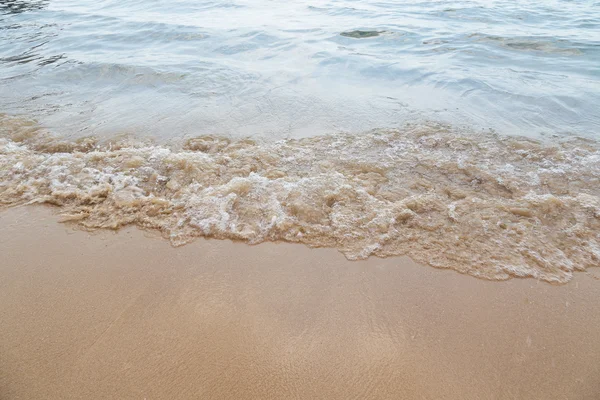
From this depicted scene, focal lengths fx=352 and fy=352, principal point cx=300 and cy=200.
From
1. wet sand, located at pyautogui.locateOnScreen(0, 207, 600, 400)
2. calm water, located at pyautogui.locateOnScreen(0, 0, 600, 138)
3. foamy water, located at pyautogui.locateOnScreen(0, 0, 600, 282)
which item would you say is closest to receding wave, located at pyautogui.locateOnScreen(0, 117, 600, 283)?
foamy water, located at pyautogui.locateOnScreen(0, 0, 600, 282)

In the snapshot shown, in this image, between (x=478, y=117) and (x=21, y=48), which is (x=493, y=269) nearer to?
(x=478, y=117)

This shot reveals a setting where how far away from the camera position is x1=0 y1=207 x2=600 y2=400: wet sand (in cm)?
176

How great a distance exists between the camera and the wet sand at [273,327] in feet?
5.77

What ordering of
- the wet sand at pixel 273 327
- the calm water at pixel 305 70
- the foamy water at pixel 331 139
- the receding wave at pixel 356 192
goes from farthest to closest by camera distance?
the calm water at pixel 305 70, the foamy water at pixel 331 139, the receding wave at pixel 356 192, the wet sand at pixel 273 327

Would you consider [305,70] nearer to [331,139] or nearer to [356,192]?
[331,139]

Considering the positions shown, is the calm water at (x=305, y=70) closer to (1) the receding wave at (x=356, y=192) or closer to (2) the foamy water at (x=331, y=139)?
(2) the foamy water at (x=331, y=139)

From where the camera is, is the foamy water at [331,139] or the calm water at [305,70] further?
the calm water at [305,70]

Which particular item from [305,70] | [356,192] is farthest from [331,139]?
[305,70]

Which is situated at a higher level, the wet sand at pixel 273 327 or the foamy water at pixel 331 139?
the foamy water at pixel 331 139

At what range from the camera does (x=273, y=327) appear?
79.8 inches

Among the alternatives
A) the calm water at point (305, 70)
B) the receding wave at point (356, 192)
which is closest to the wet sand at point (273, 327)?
the receding wave at point (356, 192)

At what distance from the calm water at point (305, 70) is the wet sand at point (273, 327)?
2.16 metres

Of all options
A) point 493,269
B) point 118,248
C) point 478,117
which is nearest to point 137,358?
point 118,248

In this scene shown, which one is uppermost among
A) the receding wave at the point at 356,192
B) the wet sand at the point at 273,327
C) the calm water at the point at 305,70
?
the calm water at the point at 305,70
